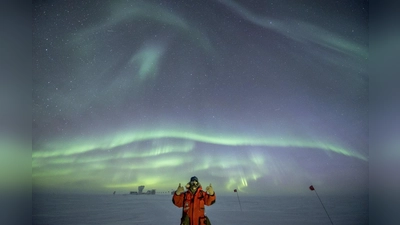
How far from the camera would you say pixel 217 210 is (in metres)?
7.12

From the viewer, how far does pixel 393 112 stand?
21.3 ft

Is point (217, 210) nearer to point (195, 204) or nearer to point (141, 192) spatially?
point (141, 192)

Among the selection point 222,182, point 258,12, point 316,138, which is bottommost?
point 222,182

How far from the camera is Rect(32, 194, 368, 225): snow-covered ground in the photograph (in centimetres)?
703

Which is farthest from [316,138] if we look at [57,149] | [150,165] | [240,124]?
[57,149]

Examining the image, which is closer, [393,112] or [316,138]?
[393,112]

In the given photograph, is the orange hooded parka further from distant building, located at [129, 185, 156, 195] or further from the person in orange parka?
distant building, located at [129, 185, 156, 195]

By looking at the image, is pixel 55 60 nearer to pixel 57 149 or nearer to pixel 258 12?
pixel 57 149

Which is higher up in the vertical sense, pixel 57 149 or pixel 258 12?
pixel 258 12

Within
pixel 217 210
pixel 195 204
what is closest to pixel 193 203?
pixel 195 204

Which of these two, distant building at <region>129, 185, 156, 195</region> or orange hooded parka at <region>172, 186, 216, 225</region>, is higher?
distant building at <region>129, 185, 156, 195</region>

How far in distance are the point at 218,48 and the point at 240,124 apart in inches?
42.0

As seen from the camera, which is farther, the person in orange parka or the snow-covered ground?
the snow-covered ground

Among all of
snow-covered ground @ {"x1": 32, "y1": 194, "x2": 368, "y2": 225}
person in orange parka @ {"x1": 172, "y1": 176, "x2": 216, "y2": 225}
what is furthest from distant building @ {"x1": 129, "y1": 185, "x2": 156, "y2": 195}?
person in orange parka @ {"x1": 172, "y1": 176, "x2": 216, "y2": 225}
